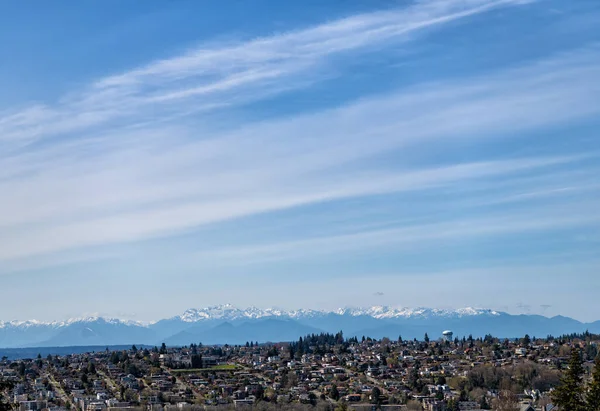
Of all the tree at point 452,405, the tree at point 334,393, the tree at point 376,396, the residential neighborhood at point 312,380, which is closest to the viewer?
the tree at point 452,405

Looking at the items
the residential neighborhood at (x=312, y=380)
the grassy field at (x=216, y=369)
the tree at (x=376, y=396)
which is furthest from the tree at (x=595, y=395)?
the grassy field at (x=216, y=369)

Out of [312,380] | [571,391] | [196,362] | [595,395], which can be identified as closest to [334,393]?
[312,380]

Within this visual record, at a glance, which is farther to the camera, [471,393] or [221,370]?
[221,370]

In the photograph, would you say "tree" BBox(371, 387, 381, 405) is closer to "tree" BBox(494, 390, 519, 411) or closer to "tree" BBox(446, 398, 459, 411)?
"tree" BBox(446, 398, 459, 411)

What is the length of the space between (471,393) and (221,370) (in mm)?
47794

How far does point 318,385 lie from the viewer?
139 meters

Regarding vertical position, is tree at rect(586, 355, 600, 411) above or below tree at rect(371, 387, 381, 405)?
above

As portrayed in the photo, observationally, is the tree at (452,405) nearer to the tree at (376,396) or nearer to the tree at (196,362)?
the tree at (376,396)

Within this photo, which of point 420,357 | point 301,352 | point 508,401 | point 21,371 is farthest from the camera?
point 301,352

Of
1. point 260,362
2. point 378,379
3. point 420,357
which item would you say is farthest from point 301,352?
point 378,379

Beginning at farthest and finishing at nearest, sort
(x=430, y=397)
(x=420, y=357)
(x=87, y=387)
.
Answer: (x=420, y=357), (x=87, y=387), (x=430, y=397)

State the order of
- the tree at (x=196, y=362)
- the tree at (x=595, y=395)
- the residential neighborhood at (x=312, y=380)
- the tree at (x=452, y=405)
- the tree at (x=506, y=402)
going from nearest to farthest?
the tree at (x=595, y=395) < the tree at (x=506, y=402) < the tree at (x=452, y=405) < the residential neighborhood at (x=312, y=380) < the tree at (x=196, y=362)

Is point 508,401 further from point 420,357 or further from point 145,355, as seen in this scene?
point 145,355

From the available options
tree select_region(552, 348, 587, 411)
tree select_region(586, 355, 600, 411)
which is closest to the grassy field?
tree select_region(552, 348, 587, 411)
